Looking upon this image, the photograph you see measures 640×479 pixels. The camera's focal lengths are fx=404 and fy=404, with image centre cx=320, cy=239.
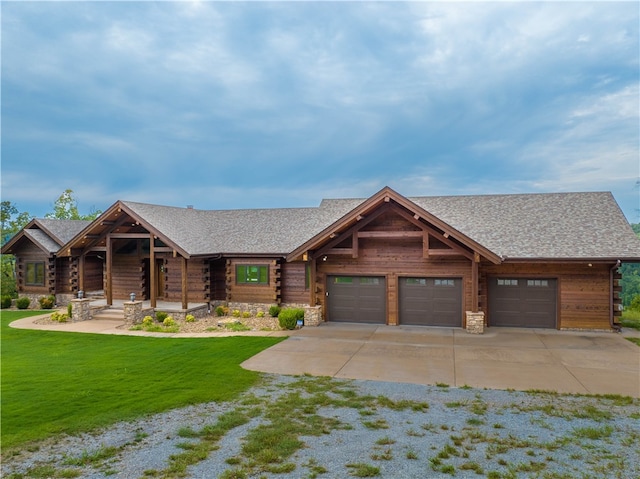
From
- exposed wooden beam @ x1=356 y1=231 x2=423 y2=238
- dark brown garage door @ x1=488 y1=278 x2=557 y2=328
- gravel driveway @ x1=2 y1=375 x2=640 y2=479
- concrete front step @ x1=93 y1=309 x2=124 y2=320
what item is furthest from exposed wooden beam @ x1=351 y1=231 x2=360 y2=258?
concrete front step @ x1=93 y1=309 x2=124 y2=320

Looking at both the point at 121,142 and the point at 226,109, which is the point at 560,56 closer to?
the point at 226,109

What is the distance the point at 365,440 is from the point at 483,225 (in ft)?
48.8

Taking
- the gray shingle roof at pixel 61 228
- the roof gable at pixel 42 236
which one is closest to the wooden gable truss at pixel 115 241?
the roof gable at pixel 42 236

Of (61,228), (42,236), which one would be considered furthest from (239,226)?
(42,236)

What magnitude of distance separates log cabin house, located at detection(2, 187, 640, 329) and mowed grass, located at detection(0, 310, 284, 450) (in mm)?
5126

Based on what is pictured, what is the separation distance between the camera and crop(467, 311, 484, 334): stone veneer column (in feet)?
51.3

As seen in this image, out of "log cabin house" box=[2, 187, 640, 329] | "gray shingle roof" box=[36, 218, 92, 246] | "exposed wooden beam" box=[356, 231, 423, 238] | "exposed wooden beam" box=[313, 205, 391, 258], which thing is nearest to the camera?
"log cabin house" box=[2, 187, 640, 329]

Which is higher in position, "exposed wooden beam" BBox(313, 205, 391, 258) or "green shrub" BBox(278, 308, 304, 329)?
"exposed wooden beam" BBox(313, 205, 391, 258)

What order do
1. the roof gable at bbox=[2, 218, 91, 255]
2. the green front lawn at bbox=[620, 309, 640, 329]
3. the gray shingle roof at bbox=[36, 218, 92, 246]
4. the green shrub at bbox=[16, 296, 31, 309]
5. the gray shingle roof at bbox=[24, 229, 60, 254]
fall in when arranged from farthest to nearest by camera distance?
the gray shingle roof at bbox=[36, 218, 92, 246] → the roof gable at bbox=[2, 218, 91, 255] → the gray shingle roof at bbox=[24, 229, 60, 254] → the green shrub at bbox=[16, 296, 31, 309] → the green front lawn at bbox=[620, 309, 640, 329]

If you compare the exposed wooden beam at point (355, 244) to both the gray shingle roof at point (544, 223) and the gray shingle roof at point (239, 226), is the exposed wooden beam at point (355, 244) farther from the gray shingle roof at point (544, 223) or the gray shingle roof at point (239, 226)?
the gray shingle roof at point (544, 223)

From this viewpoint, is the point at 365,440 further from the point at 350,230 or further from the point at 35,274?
the point at 35,274

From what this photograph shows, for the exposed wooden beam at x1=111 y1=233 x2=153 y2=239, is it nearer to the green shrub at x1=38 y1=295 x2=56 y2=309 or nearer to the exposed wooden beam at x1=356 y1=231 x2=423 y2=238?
the green shrub at x1=38 y1=295 x2=56 y2=309

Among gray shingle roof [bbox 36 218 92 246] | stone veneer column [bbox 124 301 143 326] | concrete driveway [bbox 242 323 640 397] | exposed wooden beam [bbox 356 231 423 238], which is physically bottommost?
concrete driveway [bbox 242 323 640 397]

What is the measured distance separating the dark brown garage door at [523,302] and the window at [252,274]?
10876mm
